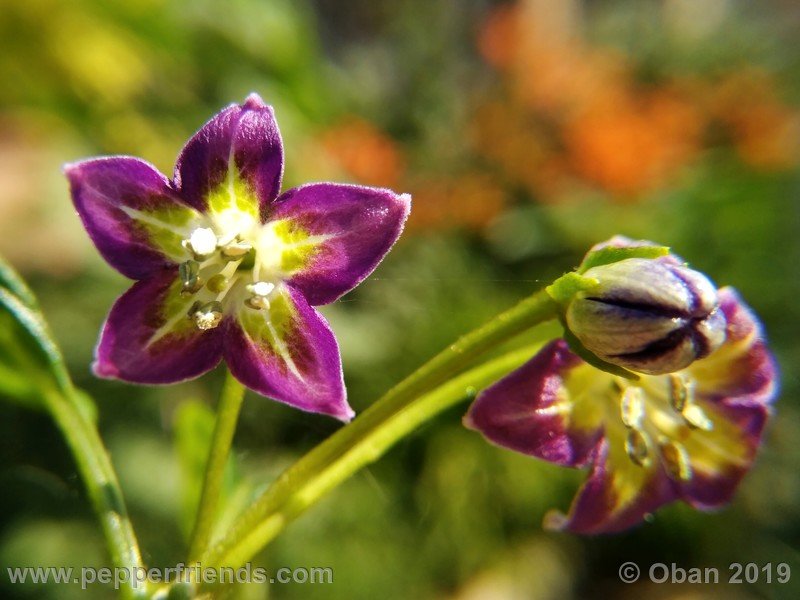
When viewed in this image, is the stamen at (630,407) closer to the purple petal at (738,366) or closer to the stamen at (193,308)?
the purple petal at (738,366)

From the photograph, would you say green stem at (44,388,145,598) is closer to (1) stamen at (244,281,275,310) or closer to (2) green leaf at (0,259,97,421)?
(2) green leaf at (0,259,97,421)

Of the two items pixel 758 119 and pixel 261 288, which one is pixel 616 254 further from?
pixel 758 119

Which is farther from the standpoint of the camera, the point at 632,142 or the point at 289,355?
the point at 632,142

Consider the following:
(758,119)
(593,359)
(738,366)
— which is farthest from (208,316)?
(758,119)

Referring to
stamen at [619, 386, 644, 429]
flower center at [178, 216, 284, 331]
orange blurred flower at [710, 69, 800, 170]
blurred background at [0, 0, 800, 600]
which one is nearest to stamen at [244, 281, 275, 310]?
flower center at [178, 216, 284, 331]

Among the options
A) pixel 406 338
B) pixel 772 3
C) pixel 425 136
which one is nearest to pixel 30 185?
pixel 425 136

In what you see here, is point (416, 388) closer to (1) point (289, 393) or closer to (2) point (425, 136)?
(1) point (289, 393)
